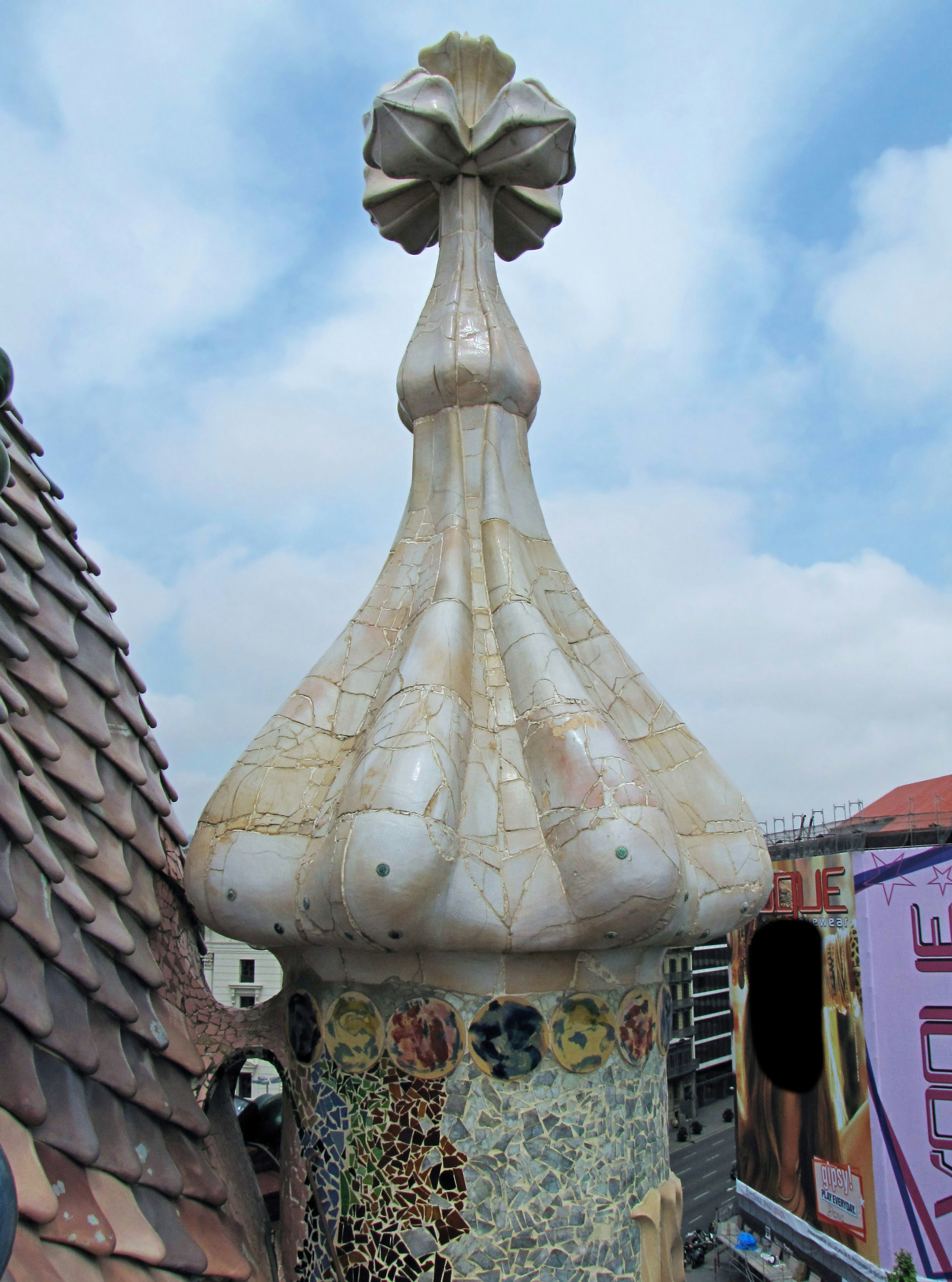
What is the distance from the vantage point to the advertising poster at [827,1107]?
19547 millimetres

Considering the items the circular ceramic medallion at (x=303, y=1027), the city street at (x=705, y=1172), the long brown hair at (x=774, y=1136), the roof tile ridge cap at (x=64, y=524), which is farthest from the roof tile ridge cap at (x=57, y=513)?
the city street at (x=705, y=1172)

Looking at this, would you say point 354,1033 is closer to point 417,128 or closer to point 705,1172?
point 417,128

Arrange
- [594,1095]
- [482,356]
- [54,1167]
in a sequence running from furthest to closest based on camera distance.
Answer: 1. [482,356]
2. [594,1095]
3. [54,1167]

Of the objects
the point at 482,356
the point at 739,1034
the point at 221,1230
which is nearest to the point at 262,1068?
the point at 739,1034

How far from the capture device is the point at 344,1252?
15.2 ft

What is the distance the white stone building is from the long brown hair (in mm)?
11239

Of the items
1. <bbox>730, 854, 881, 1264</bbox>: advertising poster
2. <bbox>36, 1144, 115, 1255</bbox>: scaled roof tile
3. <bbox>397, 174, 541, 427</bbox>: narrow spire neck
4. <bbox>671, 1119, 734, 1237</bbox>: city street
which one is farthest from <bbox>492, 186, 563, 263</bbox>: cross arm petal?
<bbox>671, 1119, 734, 1237</bbox>: city street

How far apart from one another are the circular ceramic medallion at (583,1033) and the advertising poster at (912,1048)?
15883 millimetres

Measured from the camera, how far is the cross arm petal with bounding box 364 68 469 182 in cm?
634

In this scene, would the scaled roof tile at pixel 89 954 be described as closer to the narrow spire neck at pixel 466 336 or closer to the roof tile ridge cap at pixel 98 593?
the roof tile ridge cap at pixel 98 593

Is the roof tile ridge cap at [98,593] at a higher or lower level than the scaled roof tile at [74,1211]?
higher

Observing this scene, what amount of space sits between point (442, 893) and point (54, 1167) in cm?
191

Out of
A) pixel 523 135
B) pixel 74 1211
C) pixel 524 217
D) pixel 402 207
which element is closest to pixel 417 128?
pixel 523 135

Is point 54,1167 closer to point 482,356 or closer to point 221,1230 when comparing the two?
point 221,1230
